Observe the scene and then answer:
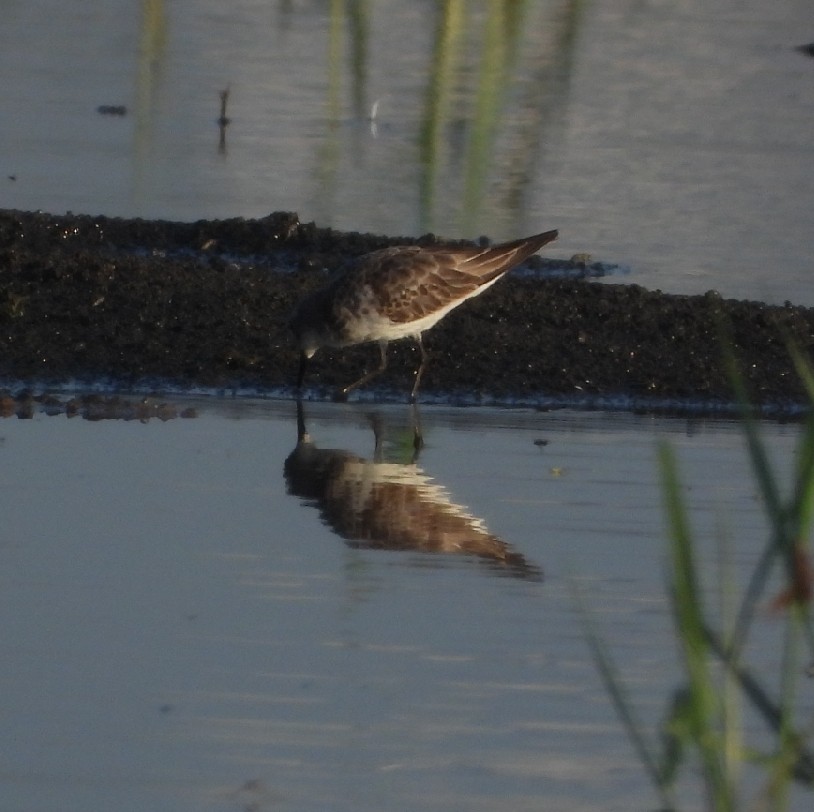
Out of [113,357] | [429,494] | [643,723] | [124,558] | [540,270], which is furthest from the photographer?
[540,270]

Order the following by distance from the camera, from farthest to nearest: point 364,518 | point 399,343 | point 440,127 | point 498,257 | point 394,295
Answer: point 440,127 → point 399,343 → point 498,257 → point 394,295 → point 364,518

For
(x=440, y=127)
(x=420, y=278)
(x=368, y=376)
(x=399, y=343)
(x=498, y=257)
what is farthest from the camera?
(x=440, y=127)

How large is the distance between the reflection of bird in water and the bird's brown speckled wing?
1365 millimetres

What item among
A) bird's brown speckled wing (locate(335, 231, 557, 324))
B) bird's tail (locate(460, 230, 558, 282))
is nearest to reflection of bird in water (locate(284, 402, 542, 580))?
bird's brown speckled wing (locate(335, 231, 557, 324))

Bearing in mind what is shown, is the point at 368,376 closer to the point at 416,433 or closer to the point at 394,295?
the point at 394,295

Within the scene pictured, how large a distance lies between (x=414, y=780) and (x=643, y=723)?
2.29 ft

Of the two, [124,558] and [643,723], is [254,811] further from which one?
[124,558]

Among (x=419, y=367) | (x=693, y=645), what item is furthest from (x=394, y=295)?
→ (x=693, y=645)

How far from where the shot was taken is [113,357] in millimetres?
9695

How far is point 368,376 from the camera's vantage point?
32.0 feet

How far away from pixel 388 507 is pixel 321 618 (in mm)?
1449

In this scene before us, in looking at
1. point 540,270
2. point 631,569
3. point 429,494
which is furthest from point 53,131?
point 631,569

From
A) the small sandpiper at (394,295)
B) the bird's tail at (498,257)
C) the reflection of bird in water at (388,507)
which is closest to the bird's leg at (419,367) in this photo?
the small sandpiper at (394,295)

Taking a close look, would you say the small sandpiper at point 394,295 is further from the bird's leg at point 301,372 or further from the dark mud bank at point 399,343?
the dark mud bank at point 399,343
